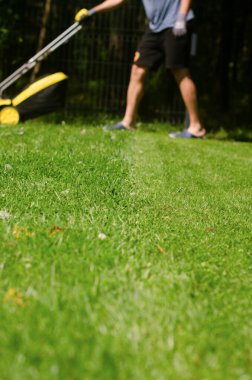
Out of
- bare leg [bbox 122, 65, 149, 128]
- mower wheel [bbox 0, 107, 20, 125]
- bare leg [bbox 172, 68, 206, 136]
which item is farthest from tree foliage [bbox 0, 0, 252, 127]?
mower wheel [bbox 0, 107, 20, 125]

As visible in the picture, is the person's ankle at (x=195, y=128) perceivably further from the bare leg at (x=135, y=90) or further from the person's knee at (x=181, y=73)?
the bare leg at (x=135, y=90)

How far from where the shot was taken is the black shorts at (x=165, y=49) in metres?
5.72

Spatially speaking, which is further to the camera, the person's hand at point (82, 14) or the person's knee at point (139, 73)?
the person's knee at point (139, 73)

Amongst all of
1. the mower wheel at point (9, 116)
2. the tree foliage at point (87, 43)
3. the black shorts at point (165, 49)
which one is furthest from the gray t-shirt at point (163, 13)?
the tree foliage at point (87, 43)

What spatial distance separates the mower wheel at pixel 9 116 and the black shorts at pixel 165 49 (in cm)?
131

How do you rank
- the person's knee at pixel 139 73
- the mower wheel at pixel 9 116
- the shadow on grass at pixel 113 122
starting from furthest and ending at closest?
the shadow on grass at pixel 113 122 < the person's knee at pixel 139 73 < the mower wheel at pixel 9 116

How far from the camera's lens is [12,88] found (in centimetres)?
812

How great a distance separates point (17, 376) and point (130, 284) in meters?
0.58

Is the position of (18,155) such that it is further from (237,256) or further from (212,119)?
(212,119)

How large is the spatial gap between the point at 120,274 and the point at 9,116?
4148 millimetres

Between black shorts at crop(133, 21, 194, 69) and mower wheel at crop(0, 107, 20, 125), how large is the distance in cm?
131

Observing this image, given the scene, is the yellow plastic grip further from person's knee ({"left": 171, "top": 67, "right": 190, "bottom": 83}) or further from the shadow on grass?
the shadow on grass

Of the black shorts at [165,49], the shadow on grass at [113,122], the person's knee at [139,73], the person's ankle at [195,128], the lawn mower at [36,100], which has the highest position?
the black shorts at [165,49]

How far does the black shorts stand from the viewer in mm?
5723
